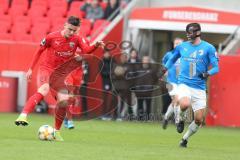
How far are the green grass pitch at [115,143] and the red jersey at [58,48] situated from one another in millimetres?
1365

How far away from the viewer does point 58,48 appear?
14969mm

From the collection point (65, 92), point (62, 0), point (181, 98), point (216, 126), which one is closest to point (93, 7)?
point (62, 0)

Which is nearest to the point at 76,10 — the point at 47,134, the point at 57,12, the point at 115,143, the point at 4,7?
the point at 57,12

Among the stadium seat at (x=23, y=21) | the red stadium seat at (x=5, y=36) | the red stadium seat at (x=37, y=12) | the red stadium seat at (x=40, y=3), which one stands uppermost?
the red stadium seat at (x=40, y=3)

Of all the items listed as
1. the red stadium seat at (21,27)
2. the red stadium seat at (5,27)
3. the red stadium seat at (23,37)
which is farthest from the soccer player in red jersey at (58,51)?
the red stadium seat at (5,27)

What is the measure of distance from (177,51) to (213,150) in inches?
71.3

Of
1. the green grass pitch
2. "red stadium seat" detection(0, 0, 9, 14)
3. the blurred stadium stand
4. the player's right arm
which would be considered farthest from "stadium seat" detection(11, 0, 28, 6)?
the player's right arm

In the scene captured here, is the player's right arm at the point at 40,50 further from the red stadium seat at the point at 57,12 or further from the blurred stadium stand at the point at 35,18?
the red stadium seat at the point at 57,12

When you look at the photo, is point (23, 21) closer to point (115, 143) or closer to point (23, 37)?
point (23, 37)

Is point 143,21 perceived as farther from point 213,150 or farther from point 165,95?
point 213,150

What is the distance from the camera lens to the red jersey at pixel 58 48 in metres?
14.7

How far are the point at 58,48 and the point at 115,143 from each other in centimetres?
203

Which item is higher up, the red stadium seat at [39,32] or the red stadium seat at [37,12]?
the red stadium seat at [37,12]

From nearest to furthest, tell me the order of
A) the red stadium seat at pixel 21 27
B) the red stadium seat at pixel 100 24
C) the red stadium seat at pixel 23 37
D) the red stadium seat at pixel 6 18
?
the red stadium seat at pixel 100 24 → the red stadium seat at pixel 23 37 → the red stadium seat at pixel 21 27 → the red stadium seat at pixel 6 18
